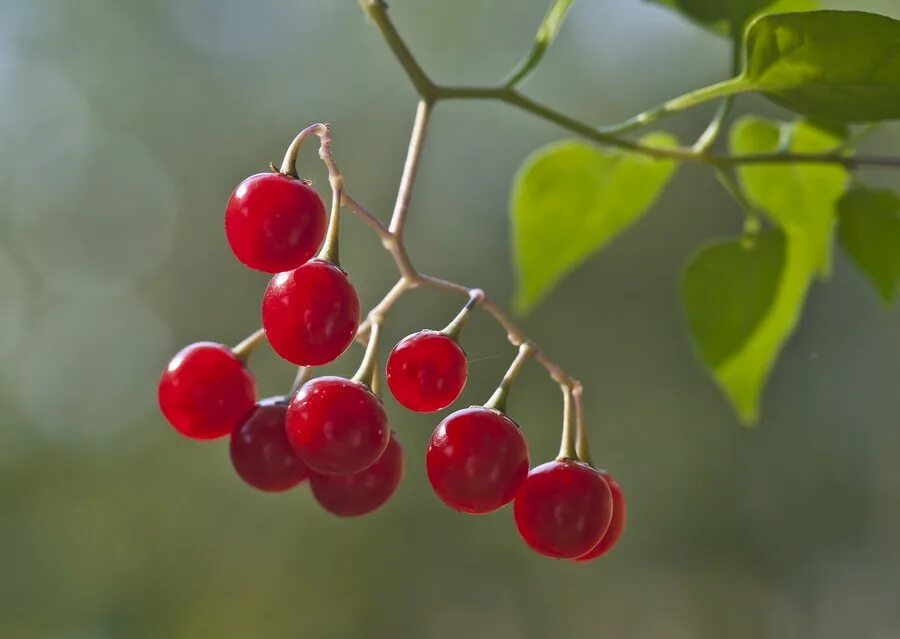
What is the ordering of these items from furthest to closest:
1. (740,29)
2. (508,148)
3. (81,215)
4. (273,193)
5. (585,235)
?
(81,215), (508,148), (585,235), (740,29), (273,193)

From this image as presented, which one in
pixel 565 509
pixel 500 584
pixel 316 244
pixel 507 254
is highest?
pixel 316 244

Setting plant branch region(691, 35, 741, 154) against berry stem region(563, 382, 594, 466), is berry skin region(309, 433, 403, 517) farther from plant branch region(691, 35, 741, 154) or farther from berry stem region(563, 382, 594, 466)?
plant branch region(691, 35, 741, 154)

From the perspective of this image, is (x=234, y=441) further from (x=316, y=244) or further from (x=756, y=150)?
(x=756, y=150)

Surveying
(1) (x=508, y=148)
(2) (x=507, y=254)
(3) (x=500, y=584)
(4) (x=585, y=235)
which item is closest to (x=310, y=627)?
(3) (x=500, y=584)

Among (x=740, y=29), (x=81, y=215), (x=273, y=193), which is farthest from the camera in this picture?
(x=81, y=215)

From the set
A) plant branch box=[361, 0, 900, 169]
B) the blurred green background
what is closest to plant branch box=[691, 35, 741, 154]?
plant branch box=[361, 0, 900, 169]

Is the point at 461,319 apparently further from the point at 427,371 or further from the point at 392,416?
the point at 392,416

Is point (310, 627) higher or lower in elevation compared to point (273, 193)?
lower

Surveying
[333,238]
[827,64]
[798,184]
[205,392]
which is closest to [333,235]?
[333,238]
